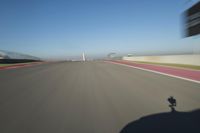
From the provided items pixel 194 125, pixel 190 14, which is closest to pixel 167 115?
pixel 194 125

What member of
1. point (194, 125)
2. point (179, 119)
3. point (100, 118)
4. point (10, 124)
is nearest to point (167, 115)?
point (179, 119)

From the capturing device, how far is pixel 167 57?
25891 mm

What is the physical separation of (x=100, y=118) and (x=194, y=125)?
1.93m

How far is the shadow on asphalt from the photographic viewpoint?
3.47m

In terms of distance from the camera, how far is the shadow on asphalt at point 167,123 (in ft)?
11.4

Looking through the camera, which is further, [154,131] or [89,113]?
[89,113]

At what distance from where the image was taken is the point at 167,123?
12.5 feet

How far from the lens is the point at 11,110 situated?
16.0 feet

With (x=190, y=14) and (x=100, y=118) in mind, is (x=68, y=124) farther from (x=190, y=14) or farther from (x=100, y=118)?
(x=190, y=14)

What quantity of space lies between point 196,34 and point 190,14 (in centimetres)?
281

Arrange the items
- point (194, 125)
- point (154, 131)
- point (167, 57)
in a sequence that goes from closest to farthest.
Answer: point (154, 131) < point (194, 125) < point (167, 57)

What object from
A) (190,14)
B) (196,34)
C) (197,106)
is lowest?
(197,106)

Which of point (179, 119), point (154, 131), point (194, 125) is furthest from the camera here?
point (179, 119)

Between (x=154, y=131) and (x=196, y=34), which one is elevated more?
(x=196, y=34)
